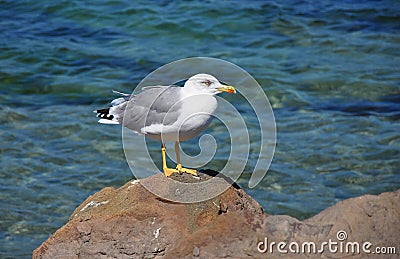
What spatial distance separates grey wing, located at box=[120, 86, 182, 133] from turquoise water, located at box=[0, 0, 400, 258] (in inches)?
93.8

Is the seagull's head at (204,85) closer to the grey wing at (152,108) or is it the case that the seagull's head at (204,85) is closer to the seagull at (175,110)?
the seagull at (175,110)

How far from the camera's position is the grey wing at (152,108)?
4625mm

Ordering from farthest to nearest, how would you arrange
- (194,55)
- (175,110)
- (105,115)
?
(194,55) < (105,115) < (175,110)

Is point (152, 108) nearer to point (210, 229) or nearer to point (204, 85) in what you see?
point (204, 85)

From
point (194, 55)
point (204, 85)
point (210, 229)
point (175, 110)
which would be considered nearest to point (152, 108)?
point (175, 110)

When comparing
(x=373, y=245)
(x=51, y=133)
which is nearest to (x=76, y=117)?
(x=51, y=133)

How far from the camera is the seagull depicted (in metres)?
4.53

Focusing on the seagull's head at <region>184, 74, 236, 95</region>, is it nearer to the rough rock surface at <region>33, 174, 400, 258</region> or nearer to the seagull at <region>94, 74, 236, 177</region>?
the seagull at <region>94, 74, 236, 177</region>

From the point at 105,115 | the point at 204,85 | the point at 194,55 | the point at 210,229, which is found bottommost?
the point at 210,229

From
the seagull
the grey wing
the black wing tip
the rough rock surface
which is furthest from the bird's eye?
the black wing tip

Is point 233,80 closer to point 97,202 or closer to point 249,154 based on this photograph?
point 249,154

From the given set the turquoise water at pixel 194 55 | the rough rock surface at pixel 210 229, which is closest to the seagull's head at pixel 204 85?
the rough rock surface at pixel 210 229

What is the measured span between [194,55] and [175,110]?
7030mm

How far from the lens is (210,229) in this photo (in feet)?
12.0
